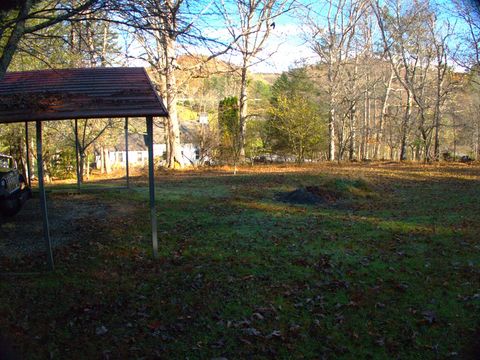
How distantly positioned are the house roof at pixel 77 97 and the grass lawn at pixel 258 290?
225 centimetres

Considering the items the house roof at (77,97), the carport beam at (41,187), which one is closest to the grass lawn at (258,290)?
the carport beam at (41,187)

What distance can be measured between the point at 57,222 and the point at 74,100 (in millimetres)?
3666

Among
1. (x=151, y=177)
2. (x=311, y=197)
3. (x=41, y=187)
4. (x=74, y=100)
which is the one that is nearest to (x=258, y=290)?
(x=151, y=177)

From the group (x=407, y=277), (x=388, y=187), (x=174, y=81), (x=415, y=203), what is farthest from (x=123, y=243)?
(x=174, y=81)

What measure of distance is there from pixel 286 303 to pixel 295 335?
71cm

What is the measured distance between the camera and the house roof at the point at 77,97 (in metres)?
5.58

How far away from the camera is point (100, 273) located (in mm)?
6047

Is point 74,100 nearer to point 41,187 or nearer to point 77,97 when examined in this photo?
point 77,97

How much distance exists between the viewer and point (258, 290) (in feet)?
18.3

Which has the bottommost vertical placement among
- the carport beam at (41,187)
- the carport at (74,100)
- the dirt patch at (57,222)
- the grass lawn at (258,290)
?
the grass lawn at (258,290)

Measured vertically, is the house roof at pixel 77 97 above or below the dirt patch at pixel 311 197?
above

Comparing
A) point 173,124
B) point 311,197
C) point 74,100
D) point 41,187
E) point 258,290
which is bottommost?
point 258,290

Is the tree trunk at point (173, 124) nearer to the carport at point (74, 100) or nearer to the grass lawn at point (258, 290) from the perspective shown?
the grass lawn at point (258, 290)

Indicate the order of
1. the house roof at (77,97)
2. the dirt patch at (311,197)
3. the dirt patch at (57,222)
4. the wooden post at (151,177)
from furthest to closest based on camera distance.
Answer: the dirt patch at (311,197) → the dirt patch at (57,222) → the wooden post at (151,177) → the house roof at (77,97)
